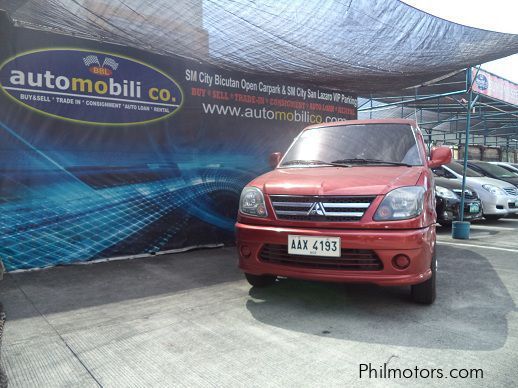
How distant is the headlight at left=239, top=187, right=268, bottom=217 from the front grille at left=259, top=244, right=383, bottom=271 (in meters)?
0.36

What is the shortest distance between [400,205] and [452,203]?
5.35 m

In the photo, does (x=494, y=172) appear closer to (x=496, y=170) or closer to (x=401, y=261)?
(x=496, y=170)

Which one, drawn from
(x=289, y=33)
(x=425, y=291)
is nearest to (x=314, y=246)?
(x=425, y=291)

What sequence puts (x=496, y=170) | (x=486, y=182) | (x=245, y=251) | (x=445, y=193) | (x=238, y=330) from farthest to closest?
(x=496, y=170)
(x=486, y=182)
(x=445, y=193)
(x=245, y=251)
(x=238, y=330)

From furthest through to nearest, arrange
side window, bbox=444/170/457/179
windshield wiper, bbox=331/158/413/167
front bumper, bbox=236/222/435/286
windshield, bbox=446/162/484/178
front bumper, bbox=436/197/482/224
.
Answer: windshield, bbox=446/162/484/178, side window, bbox=444/170/457/179, front bumper, bbox=436/197/482/224, windshield wiper, bbox=331/158/413/167, front bumper, bbox=236/222/435/286

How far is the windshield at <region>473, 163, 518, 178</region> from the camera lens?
9.79 m

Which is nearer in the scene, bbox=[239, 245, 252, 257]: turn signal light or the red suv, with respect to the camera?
the red suv

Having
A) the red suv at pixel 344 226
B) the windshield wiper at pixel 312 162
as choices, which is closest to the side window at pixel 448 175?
the red suv at pixel 344 226

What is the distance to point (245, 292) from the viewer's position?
3.72 metres

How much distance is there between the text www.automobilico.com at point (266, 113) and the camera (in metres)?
5.84

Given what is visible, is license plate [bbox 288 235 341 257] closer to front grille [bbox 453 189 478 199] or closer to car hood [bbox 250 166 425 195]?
car hood [bbox 250 166 425 195]

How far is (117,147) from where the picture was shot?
499cm

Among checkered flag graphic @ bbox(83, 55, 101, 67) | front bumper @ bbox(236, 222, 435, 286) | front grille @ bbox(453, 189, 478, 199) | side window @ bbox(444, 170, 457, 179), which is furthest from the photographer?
side window @ bbox(444, 170, 457, 179)

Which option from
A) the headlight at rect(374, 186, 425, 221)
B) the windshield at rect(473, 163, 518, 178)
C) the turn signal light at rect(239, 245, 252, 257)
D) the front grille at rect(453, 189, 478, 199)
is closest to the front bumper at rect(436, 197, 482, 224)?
the front grille at rect(453, 189, 478, 199)
